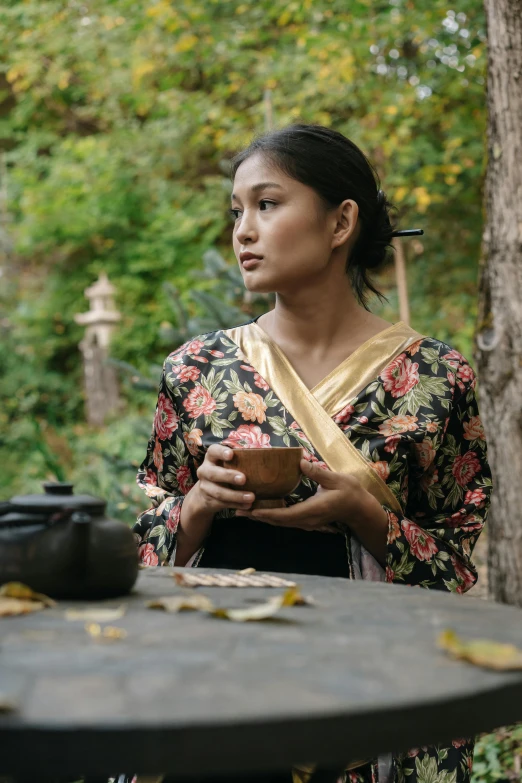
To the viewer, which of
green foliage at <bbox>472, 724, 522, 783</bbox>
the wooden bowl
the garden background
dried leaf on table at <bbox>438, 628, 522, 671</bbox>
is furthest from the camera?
the garden background

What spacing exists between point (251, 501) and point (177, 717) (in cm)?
98

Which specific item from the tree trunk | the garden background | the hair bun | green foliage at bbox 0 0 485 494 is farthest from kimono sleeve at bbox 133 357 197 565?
green foliage at bbox 0 0 485 494

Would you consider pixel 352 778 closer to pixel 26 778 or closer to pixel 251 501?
pixel 251 501

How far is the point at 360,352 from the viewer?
7.20ft

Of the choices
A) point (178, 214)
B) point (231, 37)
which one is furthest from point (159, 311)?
point (231, 37)

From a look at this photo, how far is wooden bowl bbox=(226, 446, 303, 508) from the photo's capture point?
1700mm

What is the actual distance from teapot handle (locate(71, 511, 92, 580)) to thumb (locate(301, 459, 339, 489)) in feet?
1.83

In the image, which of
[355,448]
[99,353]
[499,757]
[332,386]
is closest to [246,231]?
[332,386]

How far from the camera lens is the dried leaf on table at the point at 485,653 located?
3.21 ft

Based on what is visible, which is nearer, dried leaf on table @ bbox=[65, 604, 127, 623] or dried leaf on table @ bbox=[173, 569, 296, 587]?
dried leaf on table @ bbox=[65, 604, 127, 623]

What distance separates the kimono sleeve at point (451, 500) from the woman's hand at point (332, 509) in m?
0.10

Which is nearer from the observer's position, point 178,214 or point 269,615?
point 269,615

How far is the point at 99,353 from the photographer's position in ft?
39.8

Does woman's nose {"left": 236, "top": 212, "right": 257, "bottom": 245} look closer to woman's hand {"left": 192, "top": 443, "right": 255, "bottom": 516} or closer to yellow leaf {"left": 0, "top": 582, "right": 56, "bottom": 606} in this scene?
woman's hand {"left": 192, "top": 443, "right": 255, "bottom": 516}
